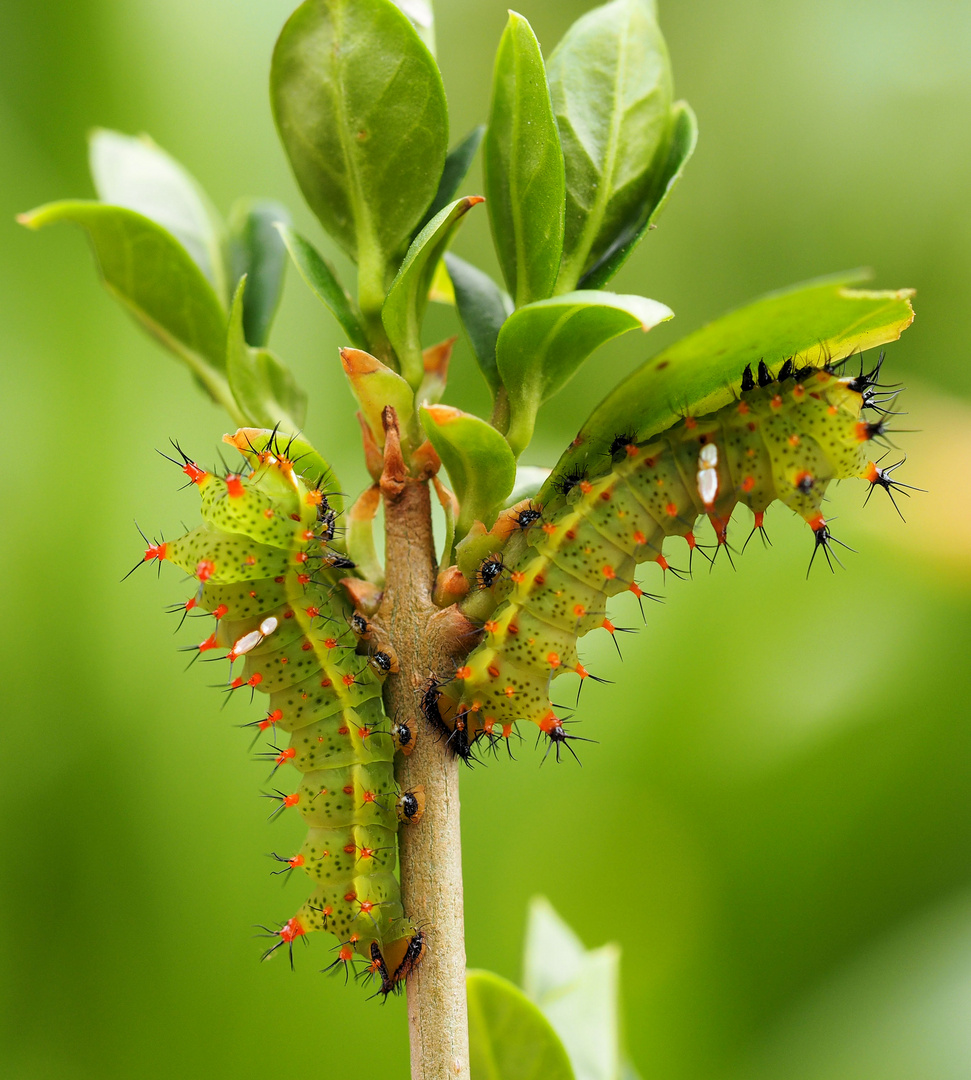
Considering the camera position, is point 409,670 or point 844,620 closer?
point 409,670

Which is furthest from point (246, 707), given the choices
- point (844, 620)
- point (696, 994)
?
point (844, 620)

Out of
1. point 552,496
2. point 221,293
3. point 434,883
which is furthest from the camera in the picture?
point 221,293

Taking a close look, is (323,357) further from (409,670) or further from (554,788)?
(409,670)

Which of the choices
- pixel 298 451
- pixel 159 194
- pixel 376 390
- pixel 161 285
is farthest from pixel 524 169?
pixel 159 194

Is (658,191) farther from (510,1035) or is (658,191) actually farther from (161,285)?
(510,1035)

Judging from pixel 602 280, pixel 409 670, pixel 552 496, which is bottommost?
pixel 409 670

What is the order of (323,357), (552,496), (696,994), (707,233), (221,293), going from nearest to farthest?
(552,496)
(221,293)
(696,994)
(323,357)
(707,233)

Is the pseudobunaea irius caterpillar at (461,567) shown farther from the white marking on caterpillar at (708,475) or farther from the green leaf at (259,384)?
the green leaf at (259,384)

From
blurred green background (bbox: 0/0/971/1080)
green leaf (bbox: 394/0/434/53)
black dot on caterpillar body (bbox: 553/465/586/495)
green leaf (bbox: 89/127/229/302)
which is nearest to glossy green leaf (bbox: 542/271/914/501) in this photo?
black dot on caterpillar body (bbox: 553/465/586/495)
